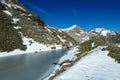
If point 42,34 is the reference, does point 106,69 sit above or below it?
below

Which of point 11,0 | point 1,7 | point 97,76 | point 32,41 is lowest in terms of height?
point 97,76

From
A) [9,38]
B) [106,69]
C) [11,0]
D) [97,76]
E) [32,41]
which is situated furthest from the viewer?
[11,0]

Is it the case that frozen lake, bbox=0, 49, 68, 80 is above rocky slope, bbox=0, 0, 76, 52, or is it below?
below

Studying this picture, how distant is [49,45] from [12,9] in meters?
36.9

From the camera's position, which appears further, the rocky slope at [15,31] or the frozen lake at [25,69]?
the rocky slope at [15,31]

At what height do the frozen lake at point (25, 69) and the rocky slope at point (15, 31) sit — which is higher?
the rocky slope at point (15, 31)

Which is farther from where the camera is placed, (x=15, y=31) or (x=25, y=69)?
(x=15, y=31)

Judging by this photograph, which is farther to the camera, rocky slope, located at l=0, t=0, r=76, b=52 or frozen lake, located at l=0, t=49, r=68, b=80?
rocky slope, located at l=0, t=0, r=76, b=52

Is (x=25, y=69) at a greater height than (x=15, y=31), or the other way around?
(x=15, y=31)

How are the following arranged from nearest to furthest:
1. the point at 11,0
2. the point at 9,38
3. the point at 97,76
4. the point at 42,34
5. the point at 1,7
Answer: the point at 97,76 → the point at 9,38 → the point at 1,7 → the point at 42,34 → the point at 11,0

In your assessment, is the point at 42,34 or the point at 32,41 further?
the point at 42,34

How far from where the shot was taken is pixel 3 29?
3300 inches

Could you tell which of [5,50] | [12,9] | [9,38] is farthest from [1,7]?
[5,50]

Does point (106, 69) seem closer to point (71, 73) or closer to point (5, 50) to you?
point (71, 73)
